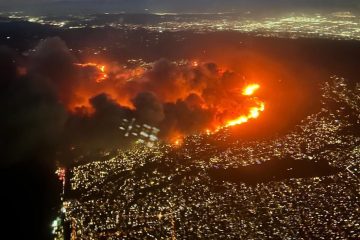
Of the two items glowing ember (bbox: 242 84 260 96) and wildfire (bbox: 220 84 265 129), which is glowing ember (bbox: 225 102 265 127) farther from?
glowing ember (bbox: 242 84 260 96)

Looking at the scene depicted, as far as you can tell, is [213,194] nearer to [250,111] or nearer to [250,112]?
[250,112]

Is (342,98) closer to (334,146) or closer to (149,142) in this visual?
(334,146)

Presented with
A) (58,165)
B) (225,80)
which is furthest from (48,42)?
(225,80)

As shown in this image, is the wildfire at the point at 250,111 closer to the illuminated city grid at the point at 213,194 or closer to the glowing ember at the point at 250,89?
the glowing ember at the point at 250,89

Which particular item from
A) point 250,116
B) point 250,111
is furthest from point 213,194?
point 250,111

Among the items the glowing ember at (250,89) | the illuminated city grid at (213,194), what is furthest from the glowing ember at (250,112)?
the illuminated city grid at (213,194)
